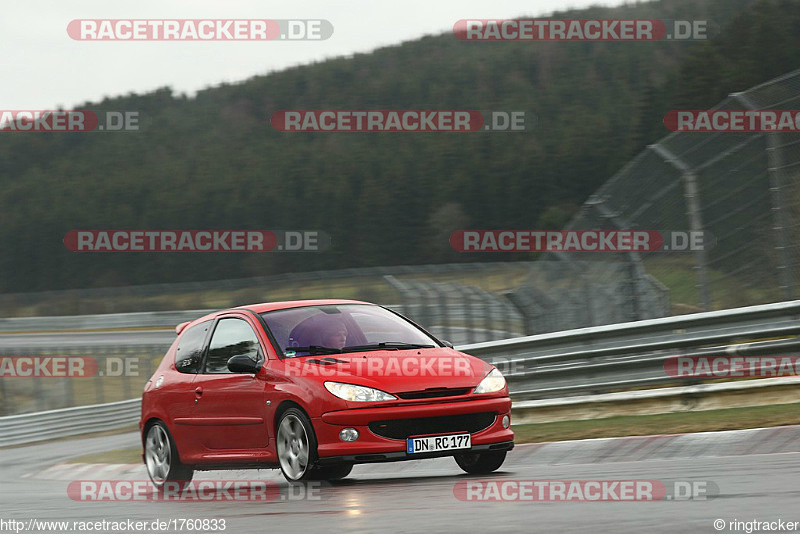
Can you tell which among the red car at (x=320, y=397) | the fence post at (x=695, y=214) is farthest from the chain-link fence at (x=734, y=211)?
the red car at (x=320, y=397)

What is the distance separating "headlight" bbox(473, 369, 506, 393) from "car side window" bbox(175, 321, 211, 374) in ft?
7.91

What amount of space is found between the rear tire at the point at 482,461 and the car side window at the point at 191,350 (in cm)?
226

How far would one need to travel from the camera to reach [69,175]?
102m

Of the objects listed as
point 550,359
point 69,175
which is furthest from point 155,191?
point 550,359

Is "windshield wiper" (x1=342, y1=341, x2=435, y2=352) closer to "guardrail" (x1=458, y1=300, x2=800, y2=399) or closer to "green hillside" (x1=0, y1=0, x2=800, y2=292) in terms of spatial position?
"guardrail" (x1=458, y1=300, x2=800, y2=399)

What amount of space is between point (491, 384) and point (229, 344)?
2.15 m

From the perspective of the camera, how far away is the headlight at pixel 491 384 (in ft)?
27.0

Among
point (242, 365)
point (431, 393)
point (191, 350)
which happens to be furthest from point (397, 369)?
point (191, 350)

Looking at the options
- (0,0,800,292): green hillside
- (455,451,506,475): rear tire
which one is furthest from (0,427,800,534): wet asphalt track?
(0,0,800,292): green hillside

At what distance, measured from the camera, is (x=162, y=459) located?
9695 millimetres

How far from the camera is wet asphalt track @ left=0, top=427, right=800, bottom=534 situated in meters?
4.91

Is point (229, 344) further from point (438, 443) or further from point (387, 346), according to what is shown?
point (438, 443)

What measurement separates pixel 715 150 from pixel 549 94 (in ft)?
304

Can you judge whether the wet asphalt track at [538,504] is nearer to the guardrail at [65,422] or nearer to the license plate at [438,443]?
the license plate at [438,443]
